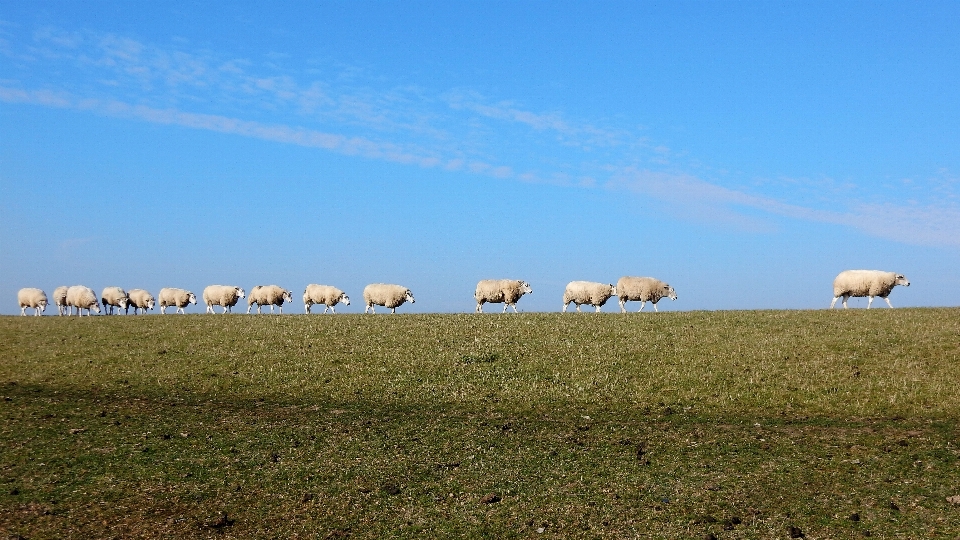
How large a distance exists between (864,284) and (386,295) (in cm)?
3108

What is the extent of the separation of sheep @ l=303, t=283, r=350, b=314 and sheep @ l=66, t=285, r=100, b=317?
1850 centimetres

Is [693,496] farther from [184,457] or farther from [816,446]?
[184,457]

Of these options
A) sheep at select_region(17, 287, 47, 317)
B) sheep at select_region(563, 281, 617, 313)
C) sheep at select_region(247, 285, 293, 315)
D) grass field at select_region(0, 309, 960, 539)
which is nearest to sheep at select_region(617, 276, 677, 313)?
sheep at select_region(563, 281, 617, 313)

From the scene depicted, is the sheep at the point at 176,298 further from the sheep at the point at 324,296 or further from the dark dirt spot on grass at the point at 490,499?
the dark dirt spot on grass at the point at 490,499

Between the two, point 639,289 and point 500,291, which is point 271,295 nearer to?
point 500,291

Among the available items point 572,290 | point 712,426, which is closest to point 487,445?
point 712,426

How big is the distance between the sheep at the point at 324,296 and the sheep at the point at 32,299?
77.6ft

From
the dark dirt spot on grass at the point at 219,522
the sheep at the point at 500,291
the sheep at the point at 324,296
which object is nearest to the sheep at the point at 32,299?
the sheep at the point at 324,296

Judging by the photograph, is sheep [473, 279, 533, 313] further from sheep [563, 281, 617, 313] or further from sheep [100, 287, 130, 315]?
sheep [100, 287, 130, 315]

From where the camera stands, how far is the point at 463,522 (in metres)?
13.8

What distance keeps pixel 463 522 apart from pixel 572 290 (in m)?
35.1

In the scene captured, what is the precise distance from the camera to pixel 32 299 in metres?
61.1

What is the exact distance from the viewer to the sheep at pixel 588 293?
47.4 m

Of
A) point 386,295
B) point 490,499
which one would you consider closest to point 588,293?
point 386,295
